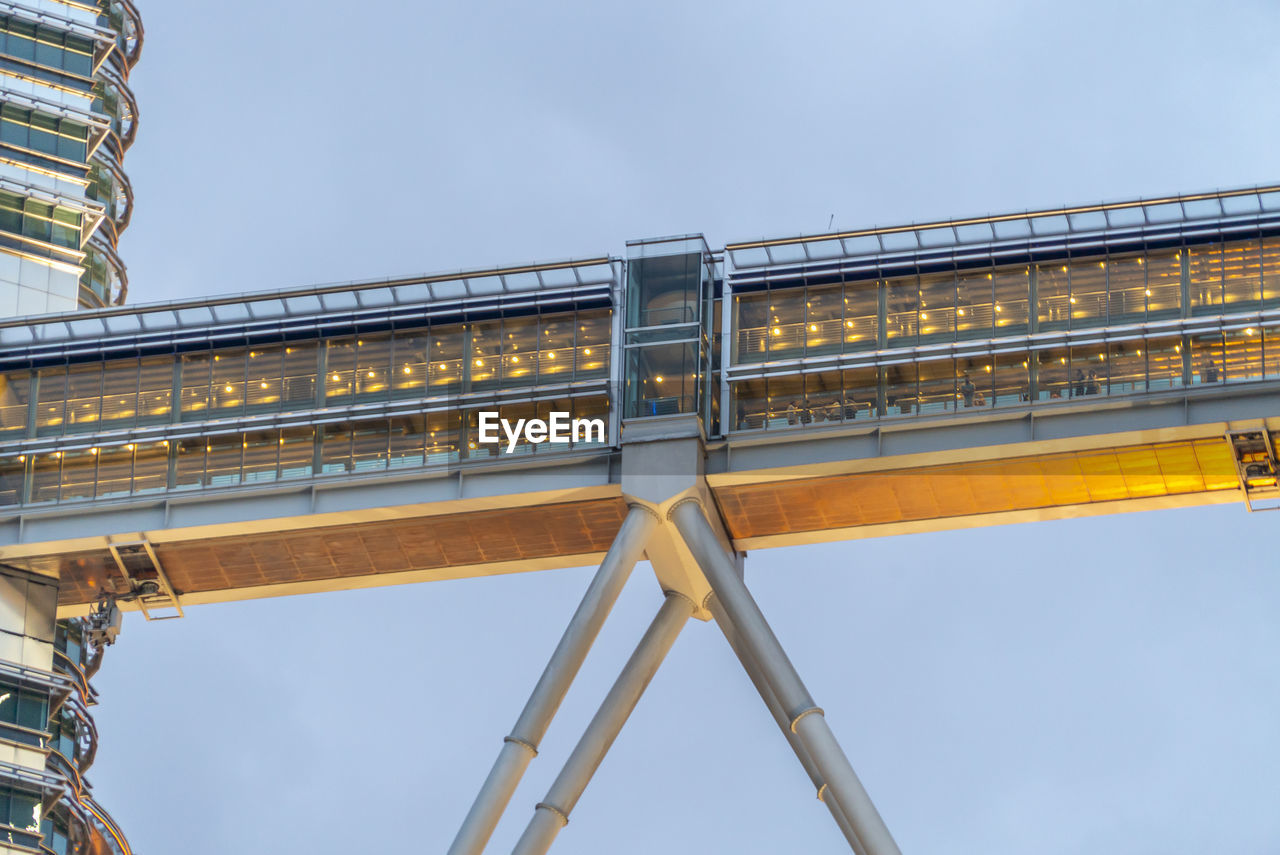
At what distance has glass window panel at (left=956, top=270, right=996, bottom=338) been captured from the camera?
71.1 meters

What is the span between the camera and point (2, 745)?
7600cm

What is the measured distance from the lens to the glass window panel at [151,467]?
76.1m

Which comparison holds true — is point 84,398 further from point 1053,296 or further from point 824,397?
point 1053,296

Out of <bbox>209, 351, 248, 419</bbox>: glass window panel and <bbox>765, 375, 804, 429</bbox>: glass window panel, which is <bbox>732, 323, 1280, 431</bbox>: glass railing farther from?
<bbox>209, 351, 248, 419</bbox>: glass window panel

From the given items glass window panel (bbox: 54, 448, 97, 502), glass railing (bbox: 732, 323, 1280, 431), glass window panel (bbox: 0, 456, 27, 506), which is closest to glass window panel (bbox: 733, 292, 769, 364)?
glass railing (bbox: 732, 323, 1280, 431)

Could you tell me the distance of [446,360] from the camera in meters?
74.9

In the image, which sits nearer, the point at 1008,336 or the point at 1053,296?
the point at 1008,336

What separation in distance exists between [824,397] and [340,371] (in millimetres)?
16167

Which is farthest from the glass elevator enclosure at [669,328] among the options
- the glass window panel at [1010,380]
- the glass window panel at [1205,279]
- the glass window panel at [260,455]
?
the glass window panel at [1205,279]

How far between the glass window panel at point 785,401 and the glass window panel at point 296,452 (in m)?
15.1

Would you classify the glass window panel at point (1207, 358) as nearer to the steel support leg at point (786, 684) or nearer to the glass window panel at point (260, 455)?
the steel support leg at point (786, 684)

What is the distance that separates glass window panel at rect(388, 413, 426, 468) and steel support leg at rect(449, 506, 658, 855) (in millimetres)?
8050

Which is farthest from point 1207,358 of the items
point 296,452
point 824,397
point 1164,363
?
point 296,452

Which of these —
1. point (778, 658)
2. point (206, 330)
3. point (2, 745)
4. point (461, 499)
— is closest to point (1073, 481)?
point (778, 658)
